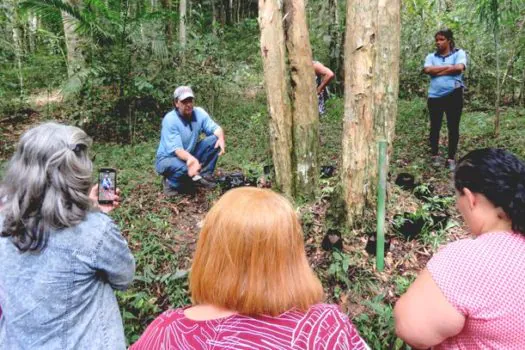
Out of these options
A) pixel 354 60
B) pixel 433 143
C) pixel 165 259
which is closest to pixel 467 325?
pixel 354 60

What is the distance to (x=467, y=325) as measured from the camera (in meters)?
1.57

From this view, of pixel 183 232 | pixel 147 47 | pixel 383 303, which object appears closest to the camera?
pixel 383 303

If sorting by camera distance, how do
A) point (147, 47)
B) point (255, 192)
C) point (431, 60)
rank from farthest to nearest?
1. point (147, 47)
2. point (431, 60)
3. point (255, 192)

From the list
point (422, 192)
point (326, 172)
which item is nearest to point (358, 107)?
point (422, 192)

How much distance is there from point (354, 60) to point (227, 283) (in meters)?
2.75

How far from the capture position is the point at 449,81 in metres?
5.84

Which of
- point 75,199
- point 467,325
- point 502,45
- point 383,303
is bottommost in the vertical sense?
point 383,303

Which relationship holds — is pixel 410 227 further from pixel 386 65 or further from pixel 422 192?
pixel 386 65

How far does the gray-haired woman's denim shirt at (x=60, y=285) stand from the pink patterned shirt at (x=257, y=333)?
56 centimetres

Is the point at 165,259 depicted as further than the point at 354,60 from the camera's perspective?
Yes

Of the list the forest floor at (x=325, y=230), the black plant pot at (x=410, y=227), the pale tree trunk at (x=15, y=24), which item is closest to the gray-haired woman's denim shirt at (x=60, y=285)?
the forest floor at (x=325, y=230)

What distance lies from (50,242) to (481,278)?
1680 millimetres

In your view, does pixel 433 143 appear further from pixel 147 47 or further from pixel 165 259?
pixel 147 47

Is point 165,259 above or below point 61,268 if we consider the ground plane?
below
